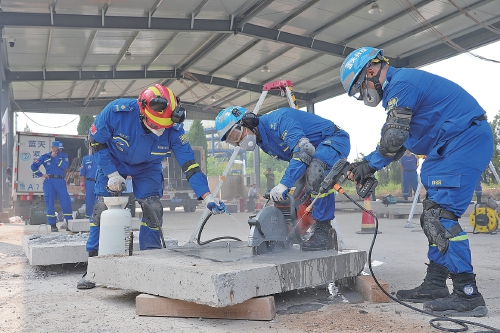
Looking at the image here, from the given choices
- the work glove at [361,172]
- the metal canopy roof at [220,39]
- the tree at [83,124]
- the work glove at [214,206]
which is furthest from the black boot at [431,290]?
the tree at [83,124]

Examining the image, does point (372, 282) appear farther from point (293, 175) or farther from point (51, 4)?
point (51, 4)

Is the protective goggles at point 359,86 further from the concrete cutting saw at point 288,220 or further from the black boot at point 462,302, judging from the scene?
the black boot at point 462,302

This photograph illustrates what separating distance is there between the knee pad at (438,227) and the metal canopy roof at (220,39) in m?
8.07

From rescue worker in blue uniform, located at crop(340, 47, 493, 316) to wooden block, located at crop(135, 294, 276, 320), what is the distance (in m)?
1.08

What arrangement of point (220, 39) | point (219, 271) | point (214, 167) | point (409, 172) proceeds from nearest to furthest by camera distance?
point (219, 271) → point (409, 172) → point (220, 39) → point (214, 167)

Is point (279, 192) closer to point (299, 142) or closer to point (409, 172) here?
point (299, 142)

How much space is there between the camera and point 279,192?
4090 millimetres

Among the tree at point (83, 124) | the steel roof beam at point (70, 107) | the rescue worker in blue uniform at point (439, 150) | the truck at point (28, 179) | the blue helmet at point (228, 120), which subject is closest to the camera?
the rescue worker in blue uniform at point (439, 150)

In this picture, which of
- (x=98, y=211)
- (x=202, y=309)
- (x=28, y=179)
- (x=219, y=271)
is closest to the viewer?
(x=219, y=271)

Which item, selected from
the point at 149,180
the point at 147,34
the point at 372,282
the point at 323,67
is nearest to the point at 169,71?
the point at 147,34

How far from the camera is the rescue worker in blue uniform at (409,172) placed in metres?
13.9

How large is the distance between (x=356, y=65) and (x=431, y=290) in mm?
1693

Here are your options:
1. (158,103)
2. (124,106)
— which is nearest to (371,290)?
(158,103)

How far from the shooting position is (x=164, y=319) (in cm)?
313
